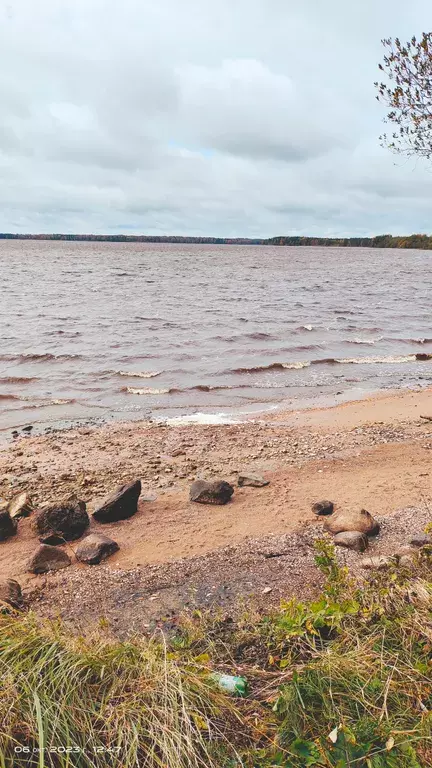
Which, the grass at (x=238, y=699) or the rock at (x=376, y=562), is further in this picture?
the rock at (x=376, y=562)

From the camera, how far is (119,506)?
5703mm

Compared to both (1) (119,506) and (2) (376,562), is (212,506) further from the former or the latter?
(2) (376,562)

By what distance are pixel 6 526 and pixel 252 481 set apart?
10.5ft

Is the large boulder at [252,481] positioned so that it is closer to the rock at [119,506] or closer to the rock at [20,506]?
the rock at [119,506]

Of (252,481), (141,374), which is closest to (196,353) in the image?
(141,374)

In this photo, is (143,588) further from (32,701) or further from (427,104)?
(427,104)

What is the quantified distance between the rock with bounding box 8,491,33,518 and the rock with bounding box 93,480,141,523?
2.97ft

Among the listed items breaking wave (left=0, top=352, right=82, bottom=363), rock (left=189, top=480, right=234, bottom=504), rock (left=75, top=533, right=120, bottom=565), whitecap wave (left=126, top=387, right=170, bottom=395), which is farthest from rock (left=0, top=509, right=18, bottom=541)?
breaking wave (left=0, top=352, right=82, bottom=363)

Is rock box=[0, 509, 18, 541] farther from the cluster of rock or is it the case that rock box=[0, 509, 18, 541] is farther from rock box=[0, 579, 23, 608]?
the cluster of rock

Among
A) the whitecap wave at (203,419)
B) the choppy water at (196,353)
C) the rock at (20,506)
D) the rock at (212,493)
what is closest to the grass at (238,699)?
the rock at (212,493)

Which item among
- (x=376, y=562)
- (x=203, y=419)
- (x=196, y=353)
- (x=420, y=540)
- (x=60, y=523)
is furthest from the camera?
(x=196, y=353)

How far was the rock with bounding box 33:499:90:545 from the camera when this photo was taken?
5.29m

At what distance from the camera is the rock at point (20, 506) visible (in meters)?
5.76

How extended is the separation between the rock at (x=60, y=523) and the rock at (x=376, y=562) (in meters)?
3.10
